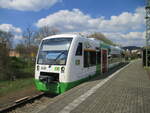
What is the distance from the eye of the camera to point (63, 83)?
7.72 m

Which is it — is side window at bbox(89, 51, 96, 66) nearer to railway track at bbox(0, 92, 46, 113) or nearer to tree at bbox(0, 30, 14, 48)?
railway track at bbox(0, 92, 46, 113)

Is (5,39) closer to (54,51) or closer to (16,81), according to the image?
(16,81)

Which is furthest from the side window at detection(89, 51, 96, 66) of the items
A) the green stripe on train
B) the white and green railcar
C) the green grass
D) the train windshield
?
the green grass

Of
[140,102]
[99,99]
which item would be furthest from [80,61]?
[140,102]

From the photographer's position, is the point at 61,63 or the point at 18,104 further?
the point at 61,63

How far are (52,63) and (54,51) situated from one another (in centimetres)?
64

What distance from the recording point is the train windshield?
8098 mm

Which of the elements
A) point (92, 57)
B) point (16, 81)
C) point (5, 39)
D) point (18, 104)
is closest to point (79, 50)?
point (92, 57)

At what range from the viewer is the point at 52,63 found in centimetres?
823

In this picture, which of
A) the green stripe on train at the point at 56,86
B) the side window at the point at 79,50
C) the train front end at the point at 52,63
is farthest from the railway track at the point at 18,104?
the side window at the point at 79,50

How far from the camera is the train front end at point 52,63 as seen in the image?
7898 millimetres

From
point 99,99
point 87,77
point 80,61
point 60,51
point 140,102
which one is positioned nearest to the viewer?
point 140,102

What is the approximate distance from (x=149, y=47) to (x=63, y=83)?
1692 cm

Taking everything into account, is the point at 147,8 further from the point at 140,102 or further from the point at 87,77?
the point at 140,102
